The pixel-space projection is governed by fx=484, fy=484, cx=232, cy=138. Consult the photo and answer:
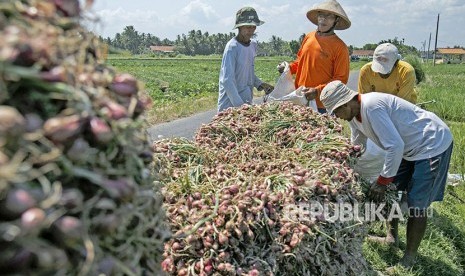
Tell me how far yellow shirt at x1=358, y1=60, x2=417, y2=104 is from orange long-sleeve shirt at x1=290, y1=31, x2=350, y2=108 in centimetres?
45

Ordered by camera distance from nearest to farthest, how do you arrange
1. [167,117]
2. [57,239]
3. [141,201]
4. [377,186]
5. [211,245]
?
1. [57,239]
2. [141,201]
3. [211,245]
4. [377,186]
5. [167,117]

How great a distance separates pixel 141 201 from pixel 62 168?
223mm

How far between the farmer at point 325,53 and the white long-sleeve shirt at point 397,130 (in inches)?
29.4

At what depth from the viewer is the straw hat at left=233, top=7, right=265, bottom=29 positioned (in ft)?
13.5

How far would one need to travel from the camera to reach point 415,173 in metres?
3.61

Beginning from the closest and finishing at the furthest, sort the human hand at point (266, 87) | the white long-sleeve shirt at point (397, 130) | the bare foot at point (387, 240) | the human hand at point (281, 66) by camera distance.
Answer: the white long-sleeve shirt at point (397, 130) < the bare foot at point (387, 240) < the human hand at point (266, 87) < the human hand at point (281, 66)

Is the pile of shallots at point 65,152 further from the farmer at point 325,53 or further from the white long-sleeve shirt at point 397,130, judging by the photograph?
the farmer at point 325,53

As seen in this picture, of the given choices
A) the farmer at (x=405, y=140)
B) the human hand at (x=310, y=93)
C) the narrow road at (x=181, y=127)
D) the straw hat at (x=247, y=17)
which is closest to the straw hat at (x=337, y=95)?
the farmer at (x=405, y=140)

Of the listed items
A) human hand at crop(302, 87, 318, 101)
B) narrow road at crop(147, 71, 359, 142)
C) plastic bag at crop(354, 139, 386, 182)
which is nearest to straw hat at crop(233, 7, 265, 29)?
human hand at crop(302, 87, 318, 101)

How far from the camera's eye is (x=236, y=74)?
4.32m

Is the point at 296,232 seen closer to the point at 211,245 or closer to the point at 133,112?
the point at 211,245

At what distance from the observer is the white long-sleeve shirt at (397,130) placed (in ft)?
10.5

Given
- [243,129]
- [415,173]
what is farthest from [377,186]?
[243,129]

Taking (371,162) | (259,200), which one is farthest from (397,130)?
(259,200)
